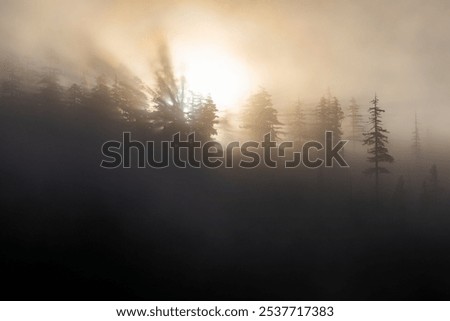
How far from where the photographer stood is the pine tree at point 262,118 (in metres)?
4.77

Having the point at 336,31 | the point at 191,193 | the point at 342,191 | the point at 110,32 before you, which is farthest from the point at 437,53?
the point at 110,32

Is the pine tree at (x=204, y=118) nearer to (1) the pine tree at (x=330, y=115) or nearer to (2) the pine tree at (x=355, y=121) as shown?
(1) the pine tree at (x=330, y=115)

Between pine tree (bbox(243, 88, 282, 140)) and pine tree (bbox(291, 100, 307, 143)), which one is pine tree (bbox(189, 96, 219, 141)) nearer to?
pine tree (bbox(243, 88, 282, 140))

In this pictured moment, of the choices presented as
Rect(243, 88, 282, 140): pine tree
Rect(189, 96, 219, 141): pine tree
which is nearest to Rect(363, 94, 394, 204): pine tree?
Rect(243, 88, 282, 140): pine tree

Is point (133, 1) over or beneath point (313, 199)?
over

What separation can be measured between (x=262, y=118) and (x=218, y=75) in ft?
1.55

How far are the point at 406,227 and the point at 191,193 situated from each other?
1656 mm

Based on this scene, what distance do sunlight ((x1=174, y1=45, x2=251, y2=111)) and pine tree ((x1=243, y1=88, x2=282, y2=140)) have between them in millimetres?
89

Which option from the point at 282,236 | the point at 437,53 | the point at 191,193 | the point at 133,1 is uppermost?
the point at 133,1

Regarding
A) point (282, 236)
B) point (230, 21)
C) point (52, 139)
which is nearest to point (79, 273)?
point (52, 139)

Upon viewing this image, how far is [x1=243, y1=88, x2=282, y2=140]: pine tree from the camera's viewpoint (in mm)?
4770

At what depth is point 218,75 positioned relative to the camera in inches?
189

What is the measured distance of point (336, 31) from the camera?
4785 mm
